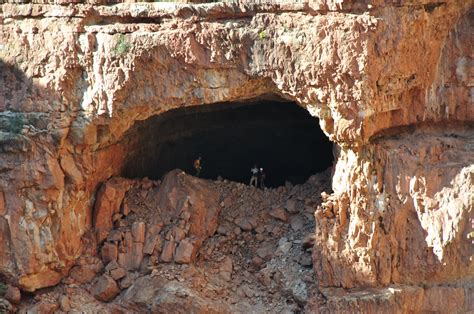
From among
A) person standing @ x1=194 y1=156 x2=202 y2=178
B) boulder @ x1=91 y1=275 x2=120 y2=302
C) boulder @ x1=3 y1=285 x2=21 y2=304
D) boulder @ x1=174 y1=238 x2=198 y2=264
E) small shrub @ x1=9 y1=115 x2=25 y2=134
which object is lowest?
boulder @ x1=3 y1=285 x2=21 y2=304

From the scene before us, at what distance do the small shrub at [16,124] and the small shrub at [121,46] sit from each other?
1.69 meters

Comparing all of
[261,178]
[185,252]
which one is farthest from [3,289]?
[261,178]

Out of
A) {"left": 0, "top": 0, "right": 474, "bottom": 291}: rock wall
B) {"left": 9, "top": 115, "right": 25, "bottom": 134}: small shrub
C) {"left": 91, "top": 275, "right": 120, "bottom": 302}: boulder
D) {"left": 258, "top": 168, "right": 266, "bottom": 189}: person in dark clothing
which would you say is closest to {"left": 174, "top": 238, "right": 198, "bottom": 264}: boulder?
{"left": 91, "top": 275, "right": 120, "bottom": 302}: boulder

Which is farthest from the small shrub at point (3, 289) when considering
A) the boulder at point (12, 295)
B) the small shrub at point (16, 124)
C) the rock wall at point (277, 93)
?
the small shrub at point (16, 124)

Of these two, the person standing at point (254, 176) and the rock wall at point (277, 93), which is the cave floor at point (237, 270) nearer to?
the rock wall at point (277, 93)

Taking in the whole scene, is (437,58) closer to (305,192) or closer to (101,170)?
(305,192)

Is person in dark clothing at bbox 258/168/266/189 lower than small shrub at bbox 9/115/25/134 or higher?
lower

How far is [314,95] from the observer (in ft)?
48.0

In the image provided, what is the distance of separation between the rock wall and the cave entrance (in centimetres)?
162

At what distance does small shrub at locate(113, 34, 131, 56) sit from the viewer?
49.1ft

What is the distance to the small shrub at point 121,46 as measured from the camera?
49.1 ft

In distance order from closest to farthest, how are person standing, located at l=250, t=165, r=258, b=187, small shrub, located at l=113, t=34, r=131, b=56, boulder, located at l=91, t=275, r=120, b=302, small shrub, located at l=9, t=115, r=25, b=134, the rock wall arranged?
the rock wall → small shrub, located at l=113, t=34, r=131, b=56 → small shrub, located at l=9, t=115, r=25, b=134 → boulder, located at l=91, t=275, r=120, b=302 → person standing, located at l=250, t=165, r=258, b=187

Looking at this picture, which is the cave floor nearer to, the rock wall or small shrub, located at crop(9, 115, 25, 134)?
the rock wall

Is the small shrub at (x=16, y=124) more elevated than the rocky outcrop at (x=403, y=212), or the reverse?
the small shrub at (x=16, y=124)
